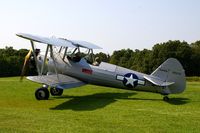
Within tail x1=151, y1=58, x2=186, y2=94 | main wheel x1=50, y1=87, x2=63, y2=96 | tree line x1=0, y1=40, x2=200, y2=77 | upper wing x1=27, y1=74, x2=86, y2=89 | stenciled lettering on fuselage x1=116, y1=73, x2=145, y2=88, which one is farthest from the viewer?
tree line x1=0, y1=40, x2=200, y2=77

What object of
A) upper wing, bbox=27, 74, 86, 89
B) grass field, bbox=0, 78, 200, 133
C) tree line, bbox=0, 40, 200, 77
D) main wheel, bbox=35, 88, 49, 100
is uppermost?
tree line, bbox=0, 40, 200, 77

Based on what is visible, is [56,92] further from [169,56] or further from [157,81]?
[169,56]

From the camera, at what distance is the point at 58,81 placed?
1443cm

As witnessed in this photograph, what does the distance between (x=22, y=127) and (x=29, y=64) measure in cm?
864

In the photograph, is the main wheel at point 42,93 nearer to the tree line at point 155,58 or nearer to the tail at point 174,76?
the tail at point 174,76

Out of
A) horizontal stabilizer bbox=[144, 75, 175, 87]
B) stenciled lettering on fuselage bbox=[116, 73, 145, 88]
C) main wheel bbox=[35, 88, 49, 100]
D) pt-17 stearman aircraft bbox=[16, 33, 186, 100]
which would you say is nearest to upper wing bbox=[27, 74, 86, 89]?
pt-17 stearman aircraft bbox=[16, 33, 186, 100]

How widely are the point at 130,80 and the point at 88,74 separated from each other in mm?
2062

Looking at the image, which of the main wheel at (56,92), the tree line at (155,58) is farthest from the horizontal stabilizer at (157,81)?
the tree line at (155,58)

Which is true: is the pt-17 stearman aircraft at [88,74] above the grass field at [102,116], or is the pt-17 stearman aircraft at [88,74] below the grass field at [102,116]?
above

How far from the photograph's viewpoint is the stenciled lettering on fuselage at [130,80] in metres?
14.7

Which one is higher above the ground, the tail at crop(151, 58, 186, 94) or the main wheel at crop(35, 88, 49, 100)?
the tail at crop(151, 58, 186, 94)

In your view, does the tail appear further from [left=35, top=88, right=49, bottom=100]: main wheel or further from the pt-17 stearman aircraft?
[left=35, top=88, right=49, bottom=100]: main wheel

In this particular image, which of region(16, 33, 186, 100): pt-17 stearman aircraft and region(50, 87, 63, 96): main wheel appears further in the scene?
region(50, 87, 63, 96): main wheel

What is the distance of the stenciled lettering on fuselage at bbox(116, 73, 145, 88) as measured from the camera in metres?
14.7
